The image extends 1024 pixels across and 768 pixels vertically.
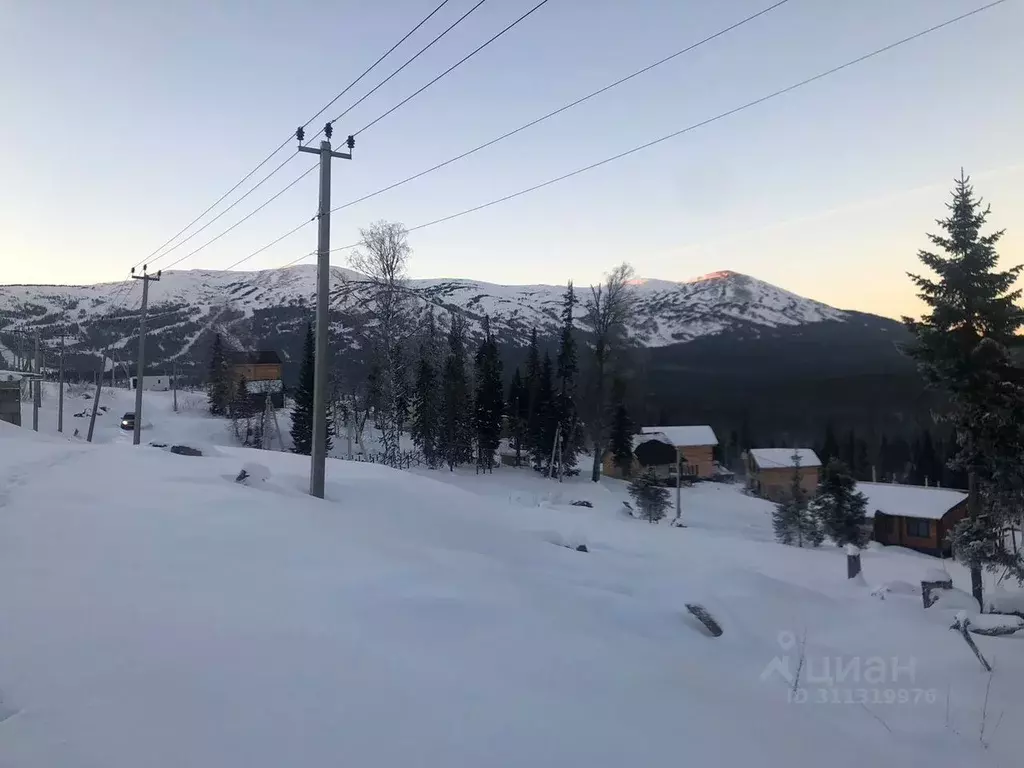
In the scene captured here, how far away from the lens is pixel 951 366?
51.0 ft

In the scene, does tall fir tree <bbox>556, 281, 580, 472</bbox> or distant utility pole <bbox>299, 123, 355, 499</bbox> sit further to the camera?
tall fir tree <bbox>556, 281, 580, 472</bbox>

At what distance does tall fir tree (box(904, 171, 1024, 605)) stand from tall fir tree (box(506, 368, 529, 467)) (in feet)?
119

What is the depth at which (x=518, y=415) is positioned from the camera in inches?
2039

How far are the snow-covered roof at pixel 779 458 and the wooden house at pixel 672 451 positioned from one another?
4.33 meters

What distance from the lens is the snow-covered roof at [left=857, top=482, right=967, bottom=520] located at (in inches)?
1604

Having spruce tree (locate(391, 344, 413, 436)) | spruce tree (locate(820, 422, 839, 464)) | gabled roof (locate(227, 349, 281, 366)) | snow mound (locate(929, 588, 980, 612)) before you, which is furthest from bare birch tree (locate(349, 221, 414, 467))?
spruce tree (locate(820, 422, 839, 464))

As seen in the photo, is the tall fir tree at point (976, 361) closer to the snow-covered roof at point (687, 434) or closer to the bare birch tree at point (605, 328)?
the bare birch tree at point (605, 328)

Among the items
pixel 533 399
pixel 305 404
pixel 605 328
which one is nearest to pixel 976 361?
pixel 605 328

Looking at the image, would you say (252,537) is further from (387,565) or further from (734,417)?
(734,417)

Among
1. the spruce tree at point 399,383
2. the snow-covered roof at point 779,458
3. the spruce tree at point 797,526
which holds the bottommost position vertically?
the spruce tree at point 797,526

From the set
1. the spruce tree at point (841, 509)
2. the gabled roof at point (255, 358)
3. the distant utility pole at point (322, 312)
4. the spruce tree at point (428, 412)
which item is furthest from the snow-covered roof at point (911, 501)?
the gabled roof at point (255, 358)

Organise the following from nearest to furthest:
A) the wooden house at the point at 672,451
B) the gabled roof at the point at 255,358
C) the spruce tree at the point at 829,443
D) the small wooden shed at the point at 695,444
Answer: the wooden house at the point at 672,451
the small wooden shed at the point at 695,444
the spruce tree at the point at 829,443
the gabled roof at the point at 255,358

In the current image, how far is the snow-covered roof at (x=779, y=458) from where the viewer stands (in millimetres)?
59938

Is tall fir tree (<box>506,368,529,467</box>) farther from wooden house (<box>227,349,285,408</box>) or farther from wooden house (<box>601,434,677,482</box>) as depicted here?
wooden house (<box>227,349,285,408</box>)
